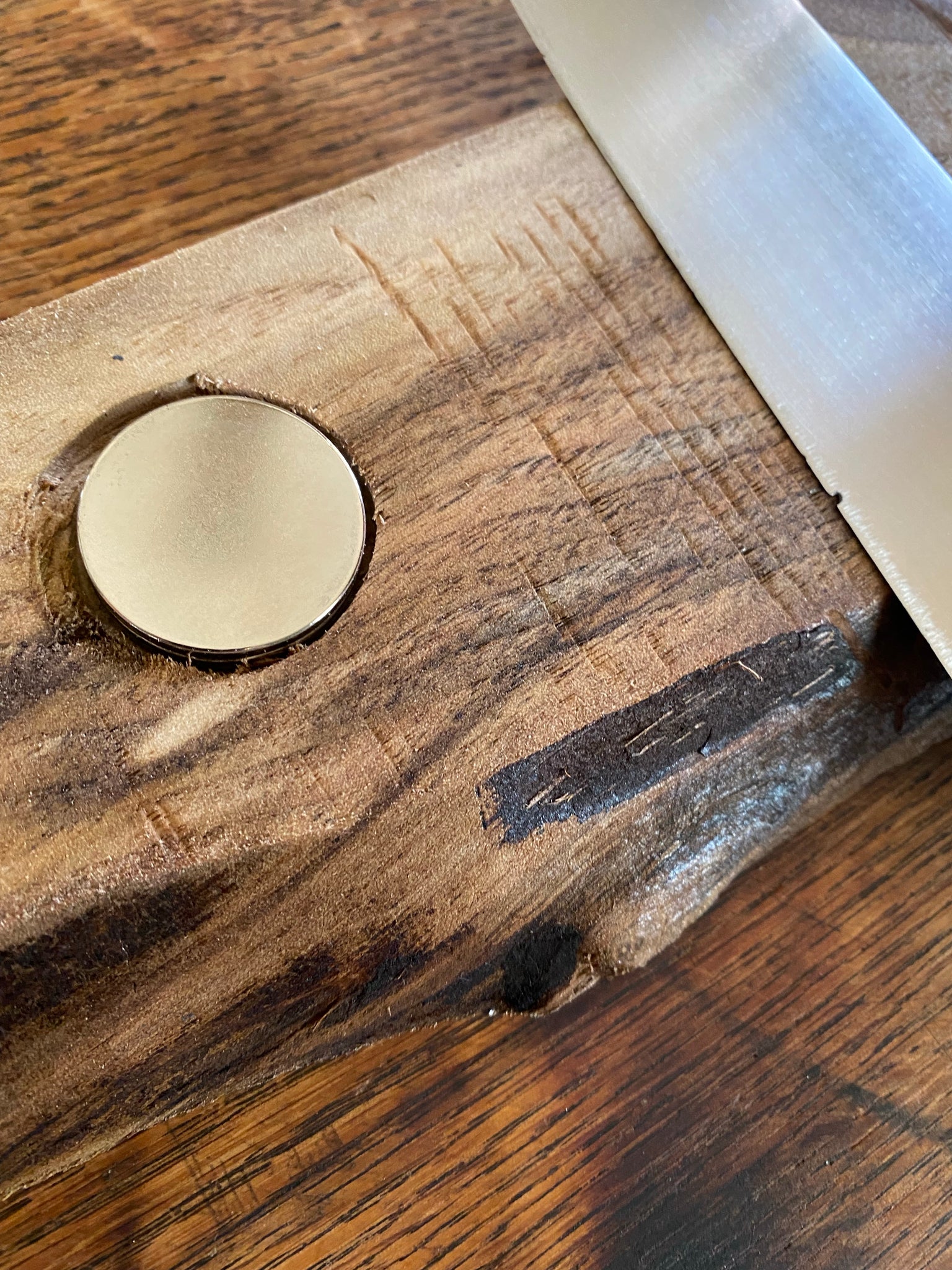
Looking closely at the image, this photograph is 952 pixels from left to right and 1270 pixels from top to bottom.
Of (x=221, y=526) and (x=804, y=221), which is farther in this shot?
(x=804, y=221)

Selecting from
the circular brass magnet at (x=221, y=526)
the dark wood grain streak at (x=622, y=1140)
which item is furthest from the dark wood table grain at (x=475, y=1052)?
the circular brass magnet at (x=221, y=526)

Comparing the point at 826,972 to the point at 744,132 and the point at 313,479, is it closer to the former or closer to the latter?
the point at 313,479

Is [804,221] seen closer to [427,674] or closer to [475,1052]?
[427,674]

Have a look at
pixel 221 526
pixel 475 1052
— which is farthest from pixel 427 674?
pixel 475 1052

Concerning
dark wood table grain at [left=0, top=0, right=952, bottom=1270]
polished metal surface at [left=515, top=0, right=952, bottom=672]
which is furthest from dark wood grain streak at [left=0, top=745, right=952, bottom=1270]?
polished metal surface at [left=515, top=0, right=952, bottom=672]

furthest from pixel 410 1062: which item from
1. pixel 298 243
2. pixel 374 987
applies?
pixel 298 243
